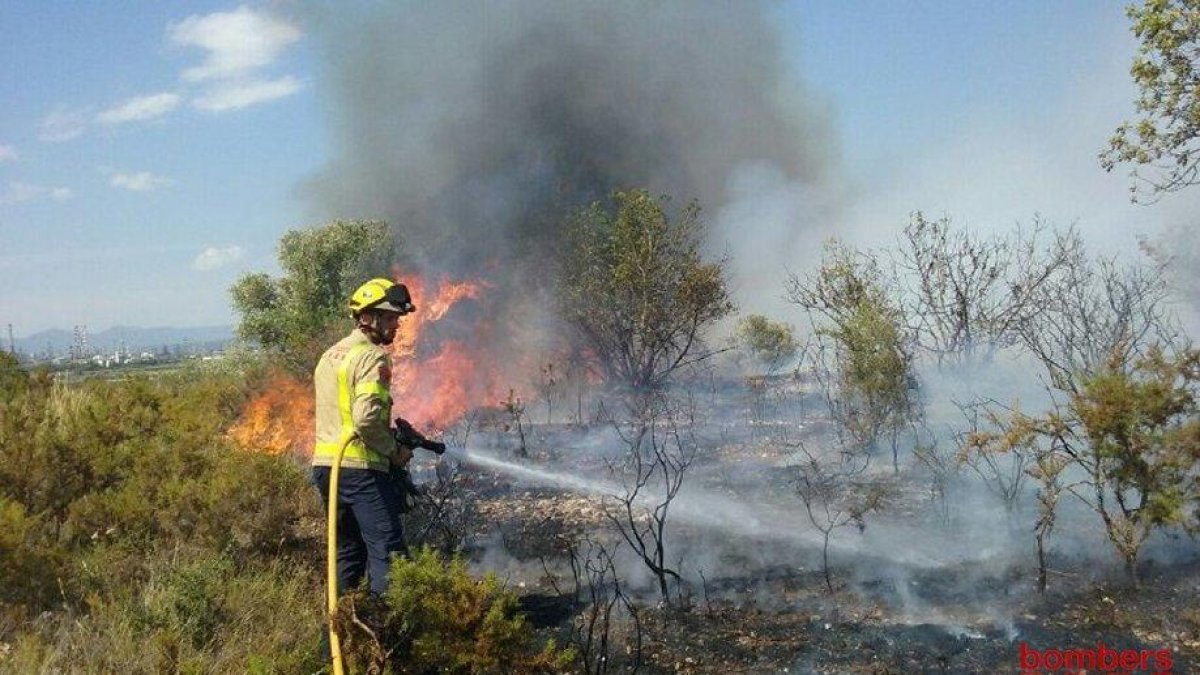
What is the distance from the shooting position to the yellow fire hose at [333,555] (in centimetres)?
316

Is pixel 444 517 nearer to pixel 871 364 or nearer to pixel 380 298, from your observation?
pixel 380 298

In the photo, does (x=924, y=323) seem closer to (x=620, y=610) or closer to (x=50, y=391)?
(x=620, y=610)

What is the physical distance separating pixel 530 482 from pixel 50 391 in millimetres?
5635

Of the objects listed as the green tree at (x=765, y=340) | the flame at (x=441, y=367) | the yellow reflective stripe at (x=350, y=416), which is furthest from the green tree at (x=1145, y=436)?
the green tree at (x=765, y=340)

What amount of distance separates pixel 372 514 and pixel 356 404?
598mm

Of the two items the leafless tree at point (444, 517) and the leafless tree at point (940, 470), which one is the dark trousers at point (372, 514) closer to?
the leafless tree at point (444, 517)

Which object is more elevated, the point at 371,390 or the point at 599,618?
the point at 371,390

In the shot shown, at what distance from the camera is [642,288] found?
650 inches

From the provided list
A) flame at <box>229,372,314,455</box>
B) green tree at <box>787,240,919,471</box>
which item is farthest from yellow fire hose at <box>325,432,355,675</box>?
green tree at <box>787,240,919,471</box>

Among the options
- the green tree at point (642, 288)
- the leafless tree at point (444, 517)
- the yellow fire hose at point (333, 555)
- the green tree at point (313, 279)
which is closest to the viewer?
the yellow fire hose at point (333, 555)

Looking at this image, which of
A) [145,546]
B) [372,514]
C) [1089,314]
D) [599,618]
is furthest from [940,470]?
[145,546]

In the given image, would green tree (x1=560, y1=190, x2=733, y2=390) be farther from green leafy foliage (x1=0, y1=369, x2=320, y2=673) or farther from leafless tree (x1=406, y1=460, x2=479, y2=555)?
green leafy foliage (x1=0, y1=369, x2=320, y2=673)

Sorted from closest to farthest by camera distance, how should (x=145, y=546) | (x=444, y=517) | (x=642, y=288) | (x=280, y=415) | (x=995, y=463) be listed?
1. (x=145, y=546)
2. (x=444, y=517)
3. (x=995, y=463)
4. (x=280, y=415)
5. (x=642, y=288)

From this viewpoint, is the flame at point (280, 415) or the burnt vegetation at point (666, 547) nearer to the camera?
the burnt vegetation at point (666, 547)
